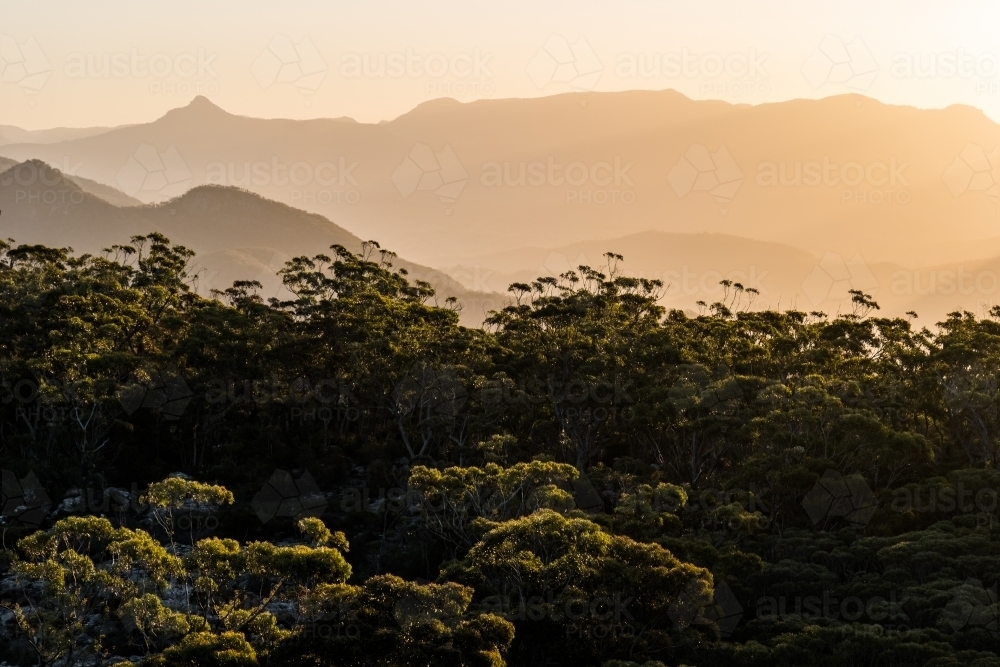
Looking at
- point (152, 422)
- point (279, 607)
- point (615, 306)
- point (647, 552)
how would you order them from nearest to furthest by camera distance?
point (647, 552) → point (279, 607) → point (152, 422) → point (615, 306)

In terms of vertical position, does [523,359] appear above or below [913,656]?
above

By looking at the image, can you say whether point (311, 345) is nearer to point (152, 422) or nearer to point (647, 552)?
point (152, 422)

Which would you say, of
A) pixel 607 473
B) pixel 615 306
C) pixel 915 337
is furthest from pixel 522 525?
pixel 915 337

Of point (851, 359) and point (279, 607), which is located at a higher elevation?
point (851, 359)

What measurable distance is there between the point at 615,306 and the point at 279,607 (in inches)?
1270

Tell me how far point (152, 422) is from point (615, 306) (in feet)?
94.6

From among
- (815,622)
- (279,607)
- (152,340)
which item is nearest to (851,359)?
(815,622)

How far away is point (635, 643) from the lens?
32969 mm

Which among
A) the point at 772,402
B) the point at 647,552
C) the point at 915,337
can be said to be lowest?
the point at 647,552

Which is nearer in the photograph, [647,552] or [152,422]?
[647,552]

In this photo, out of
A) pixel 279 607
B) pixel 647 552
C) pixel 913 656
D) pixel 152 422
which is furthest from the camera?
pixel 152 422

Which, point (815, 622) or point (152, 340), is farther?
point (152, 340)

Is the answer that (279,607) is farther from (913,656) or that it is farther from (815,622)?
(913,656)

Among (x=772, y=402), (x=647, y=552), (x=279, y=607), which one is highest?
(x=772, y=402)
